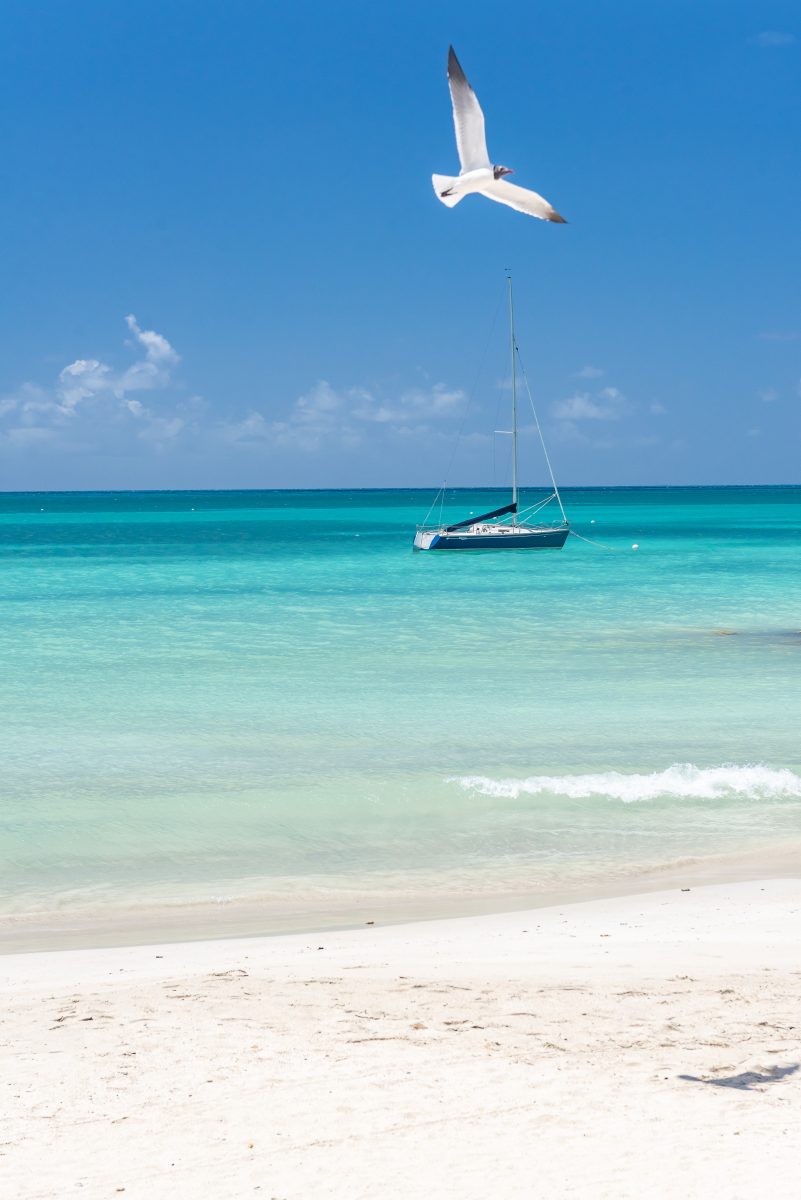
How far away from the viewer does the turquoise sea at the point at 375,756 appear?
983cm

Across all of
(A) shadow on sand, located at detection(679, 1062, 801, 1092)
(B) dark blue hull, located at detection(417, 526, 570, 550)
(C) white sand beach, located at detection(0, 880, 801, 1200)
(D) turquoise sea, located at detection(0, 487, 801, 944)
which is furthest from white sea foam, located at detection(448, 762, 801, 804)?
(B) dark blue hull, located at detection(417, 526, 570, 550)

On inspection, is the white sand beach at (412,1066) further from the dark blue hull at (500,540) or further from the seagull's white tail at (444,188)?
the dark blue hull at (500,540)

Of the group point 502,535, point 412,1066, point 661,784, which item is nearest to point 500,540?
point 502,535

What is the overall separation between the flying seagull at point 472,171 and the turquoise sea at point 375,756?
19.0ft

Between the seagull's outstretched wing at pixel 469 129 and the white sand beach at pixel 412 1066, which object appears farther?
the seagull's outstretched wing at pixel 469 129

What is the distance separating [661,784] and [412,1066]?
7.61 meters

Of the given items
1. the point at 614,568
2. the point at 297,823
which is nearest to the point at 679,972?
the point at 297,823

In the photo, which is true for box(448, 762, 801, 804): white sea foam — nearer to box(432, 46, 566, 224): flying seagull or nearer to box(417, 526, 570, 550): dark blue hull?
box(432, 46, 566, 224): flying seagull

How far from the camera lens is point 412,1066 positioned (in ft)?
18.7

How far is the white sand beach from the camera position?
4742 millimetres

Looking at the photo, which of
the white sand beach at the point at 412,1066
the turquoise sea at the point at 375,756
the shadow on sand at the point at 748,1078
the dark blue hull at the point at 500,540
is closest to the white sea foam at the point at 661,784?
the turquoise sea at the point at 375,756

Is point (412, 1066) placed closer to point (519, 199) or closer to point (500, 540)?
point (519, 199)

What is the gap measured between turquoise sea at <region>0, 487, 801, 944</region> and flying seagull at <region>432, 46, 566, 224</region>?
579cm

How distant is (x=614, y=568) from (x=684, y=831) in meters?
41.8
